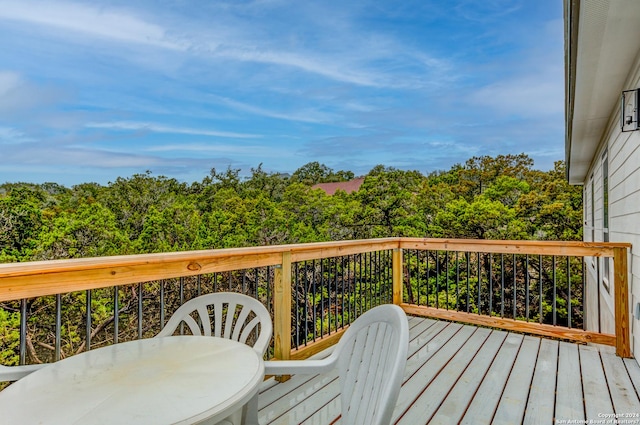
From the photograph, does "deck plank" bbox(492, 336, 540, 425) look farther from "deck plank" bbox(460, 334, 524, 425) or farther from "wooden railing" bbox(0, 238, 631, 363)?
"wooden railing" bbox(0, 238, 631, 363)

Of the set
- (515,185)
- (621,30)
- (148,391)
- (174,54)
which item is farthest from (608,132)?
(174,54)

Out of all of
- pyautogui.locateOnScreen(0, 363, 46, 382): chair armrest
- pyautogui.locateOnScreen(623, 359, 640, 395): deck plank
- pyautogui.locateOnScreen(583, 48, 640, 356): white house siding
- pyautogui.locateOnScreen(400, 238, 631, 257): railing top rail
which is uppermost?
pyautogui.locateOnScreen(583, 48, 640, 356): white house siding

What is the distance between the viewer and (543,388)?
2.62m

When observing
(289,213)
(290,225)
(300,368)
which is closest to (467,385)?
(300,368)

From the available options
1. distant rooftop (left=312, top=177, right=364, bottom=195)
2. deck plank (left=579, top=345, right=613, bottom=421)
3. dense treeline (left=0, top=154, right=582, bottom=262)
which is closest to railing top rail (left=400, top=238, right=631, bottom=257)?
deck plank (left=579, top=345, right=613, bottom=421)

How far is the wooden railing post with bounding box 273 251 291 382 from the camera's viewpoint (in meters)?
2.79

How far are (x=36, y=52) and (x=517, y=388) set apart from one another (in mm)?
18203

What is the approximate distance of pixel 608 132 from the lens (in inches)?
176

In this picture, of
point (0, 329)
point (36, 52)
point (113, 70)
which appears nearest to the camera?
point (0, 329)

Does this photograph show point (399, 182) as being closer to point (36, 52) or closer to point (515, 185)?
point (515, 185)

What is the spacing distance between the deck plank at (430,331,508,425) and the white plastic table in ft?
4.82

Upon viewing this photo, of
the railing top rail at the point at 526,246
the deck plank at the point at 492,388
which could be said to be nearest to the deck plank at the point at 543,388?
the deck plank at the point at 492,388

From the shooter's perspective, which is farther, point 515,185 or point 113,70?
point 113,70

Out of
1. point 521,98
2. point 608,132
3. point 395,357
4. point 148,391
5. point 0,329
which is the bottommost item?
point 0,329
